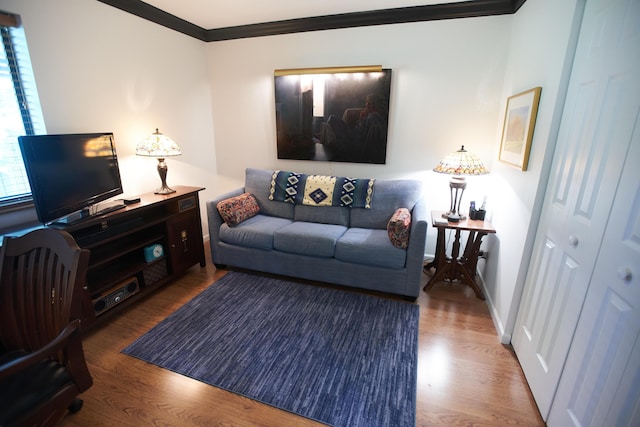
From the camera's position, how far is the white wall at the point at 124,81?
200 cm

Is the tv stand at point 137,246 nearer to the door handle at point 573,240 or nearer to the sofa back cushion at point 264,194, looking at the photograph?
the sofa back cushion at point 264,194

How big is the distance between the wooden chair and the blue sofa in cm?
159

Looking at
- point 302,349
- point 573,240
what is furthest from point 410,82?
point 302,349

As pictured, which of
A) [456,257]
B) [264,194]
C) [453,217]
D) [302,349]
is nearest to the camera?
[302,349]

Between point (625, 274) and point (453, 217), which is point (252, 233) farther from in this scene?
point (625, 274)

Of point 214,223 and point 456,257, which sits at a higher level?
point 214,223

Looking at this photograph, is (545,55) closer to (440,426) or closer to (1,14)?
(440,426)

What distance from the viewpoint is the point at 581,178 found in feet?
4.38

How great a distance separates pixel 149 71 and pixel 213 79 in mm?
874

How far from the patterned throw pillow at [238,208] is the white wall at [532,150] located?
2.31 metres

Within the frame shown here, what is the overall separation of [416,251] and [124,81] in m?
2.90

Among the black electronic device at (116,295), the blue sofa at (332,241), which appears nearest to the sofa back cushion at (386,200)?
the blue sofa at (332,241)

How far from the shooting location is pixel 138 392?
163 centimetres

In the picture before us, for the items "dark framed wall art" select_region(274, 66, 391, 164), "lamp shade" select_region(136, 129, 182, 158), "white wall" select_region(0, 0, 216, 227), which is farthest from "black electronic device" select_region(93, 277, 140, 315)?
"dark framed wall art" select_region(274, 66, 391, 164)
